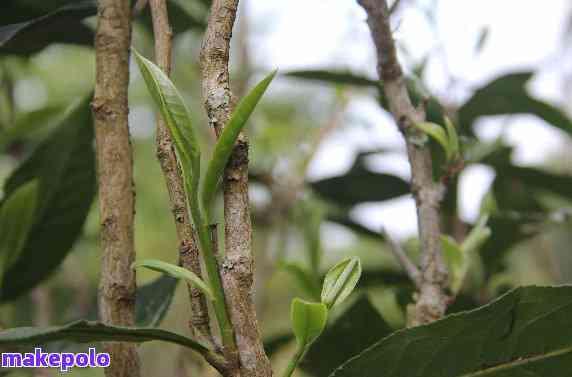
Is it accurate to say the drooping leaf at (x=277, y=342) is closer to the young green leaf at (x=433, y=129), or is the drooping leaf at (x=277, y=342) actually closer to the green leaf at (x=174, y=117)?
the young green leaf at (x=433, y=129)

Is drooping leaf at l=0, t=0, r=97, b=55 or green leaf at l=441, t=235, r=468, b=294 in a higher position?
drooping leaf at l=0, t=0, r=97, b=55

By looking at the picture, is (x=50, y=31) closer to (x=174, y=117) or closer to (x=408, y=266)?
(x=174, y=117)

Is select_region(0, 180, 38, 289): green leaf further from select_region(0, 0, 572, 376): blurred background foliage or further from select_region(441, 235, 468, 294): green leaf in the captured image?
select_region(441, 235, 468, 294): green leaf

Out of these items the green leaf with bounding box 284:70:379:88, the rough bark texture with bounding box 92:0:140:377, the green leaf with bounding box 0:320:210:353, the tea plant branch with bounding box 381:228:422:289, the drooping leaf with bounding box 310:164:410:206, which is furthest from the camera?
the drooping leaf with bounding box 310:164:410:206

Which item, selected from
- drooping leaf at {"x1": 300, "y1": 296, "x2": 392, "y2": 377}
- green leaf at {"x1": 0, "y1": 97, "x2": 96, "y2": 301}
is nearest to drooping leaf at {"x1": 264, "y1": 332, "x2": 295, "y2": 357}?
drooping leaf at {"x1": 300, "y1": 296, "x2": 392, "y2": 377}

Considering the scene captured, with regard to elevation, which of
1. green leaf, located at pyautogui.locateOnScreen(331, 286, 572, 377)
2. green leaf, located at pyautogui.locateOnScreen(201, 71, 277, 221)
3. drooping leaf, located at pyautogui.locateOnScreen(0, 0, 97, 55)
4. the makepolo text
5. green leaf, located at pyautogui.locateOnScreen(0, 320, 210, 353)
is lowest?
green leaf, located at pyautogui.locateOnScreen(331, 286, 572, 377)

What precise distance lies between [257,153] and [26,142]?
1.36 ft

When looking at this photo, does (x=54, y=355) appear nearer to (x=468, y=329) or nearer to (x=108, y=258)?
(x=108, y=258)

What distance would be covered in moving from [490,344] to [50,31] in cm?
49

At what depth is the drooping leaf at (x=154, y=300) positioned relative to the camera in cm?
65

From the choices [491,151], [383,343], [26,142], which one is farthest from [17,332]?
[26,142]

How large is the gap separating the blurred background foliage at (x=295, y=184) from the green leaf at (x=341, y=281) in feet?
0.63

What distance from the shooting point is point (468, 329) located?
44 cm

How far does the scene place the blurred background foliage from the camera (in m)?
0.72
